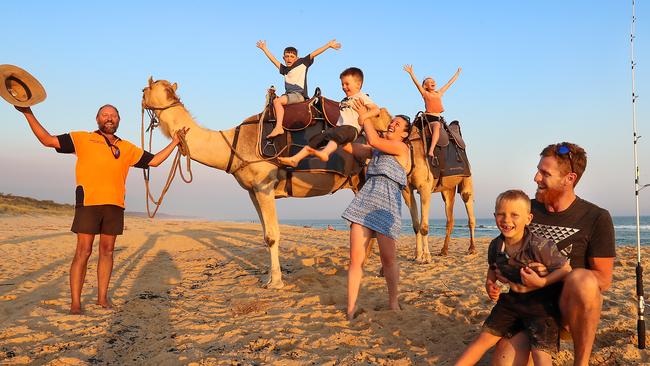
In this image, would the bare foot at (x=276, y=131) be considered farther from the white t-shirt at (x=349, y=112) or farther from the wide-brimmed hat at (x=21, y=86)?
the wide-brimmed hat at (x=21, y=86)

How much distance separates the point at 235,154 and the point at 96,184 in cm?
203

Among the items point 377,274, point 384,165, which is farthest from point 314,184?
point 384,165

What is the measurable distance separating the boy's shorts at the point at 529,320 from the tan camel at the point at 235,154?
3.91m

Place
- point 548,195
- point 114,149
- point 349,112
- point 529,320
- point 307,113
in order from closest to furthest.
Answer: point 529,320 → point 548,195 → point 349,112 → point 114,149 → point 307,113

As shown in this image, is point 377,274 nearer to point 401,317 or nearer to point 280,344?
point 401,317

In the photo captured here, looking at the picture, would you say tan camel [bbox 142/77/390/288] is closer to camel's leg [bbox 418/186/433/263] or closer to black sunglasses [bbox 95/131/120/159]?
black sunglasses [bbox 95/131/120/159]

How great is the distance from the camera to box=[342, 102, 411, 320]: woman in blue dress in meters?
4.79

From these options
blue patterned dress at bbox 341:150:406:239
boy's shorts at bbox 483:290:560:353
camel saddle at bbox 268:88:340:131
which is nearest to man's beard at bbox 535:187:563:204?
boy's shorts at bbox 483:290:560:353

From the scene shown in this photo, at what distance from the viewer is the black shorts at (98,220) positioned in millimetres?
5180

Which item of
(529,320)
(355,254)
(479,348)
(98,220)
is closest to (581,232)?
(529,320)

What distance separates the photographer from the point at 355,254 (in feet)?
15.8

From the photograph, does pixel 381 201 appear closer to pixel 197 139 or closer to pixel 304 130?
pixel 304 130

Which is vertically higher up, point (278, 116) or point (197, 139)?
point (278, 116)

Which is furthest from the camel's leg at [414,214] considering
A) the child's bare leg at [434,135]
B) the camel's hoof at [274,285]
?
the camel's hoof at [274,285]
